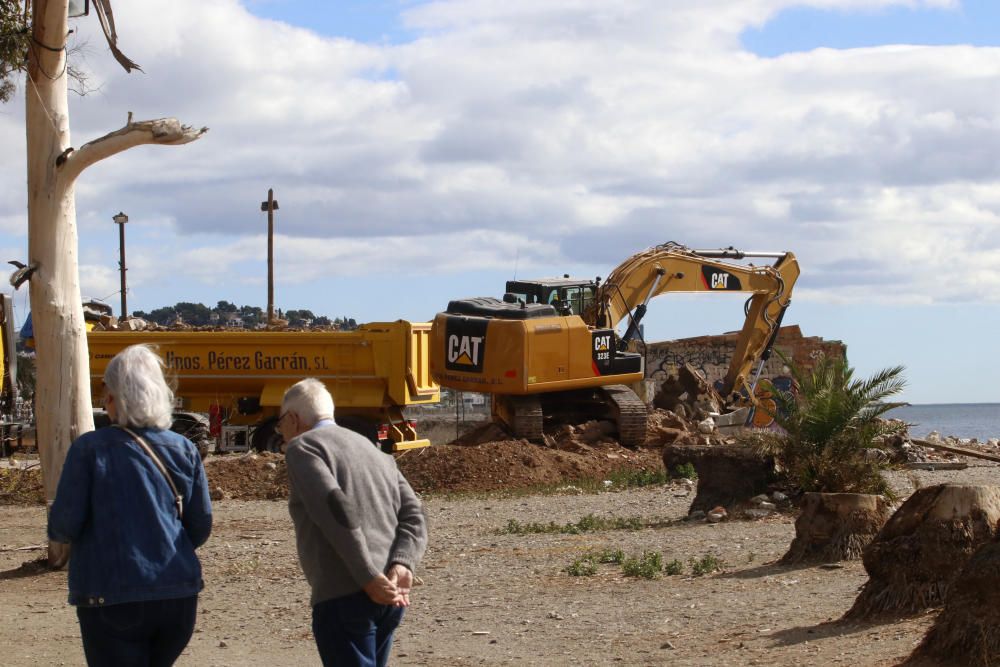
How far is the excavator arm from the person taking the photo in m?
25.9

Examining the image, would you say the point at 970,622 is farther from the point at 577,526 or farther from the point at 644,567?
the point at 577,526

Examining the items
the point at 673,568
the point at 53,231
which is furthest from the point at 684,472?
the point at 53,231

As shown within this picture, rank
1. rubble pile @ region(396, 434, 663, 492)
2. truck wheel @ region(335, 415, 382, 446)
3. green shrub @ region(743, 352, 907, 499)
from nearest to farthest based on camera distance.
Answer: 1. green shrub @ region(743, 352, 907, 499)
2. rubble pile @ region(396, 434, 663, 492)
3. truck wheel @ region(335, 415, 382, 446)

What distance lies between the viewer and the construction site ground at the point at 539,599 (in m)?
7.81

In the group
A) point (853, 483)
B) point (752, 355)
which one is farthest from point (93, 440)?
point (752, 355)

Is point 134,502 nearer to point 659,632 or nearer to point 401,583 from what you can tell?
point 401,583

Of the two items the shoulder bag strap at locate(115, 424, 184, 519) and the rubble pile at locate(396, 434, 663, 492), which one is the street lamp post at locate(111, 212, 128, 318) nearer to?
the rubble pile at locate(396, 434, 663, 492)

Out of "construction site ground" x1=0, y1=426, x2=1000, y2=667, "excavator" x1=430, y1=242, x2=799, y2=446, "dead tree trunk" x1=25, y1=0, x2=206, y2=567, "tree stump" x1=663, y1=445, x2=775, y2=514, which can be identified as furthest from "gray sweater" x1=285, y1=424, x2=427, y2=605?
"excavator" x1=430, y1=242, x2=799, y2=446

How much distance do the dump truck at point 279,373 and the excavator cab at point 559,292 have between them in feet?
9.25

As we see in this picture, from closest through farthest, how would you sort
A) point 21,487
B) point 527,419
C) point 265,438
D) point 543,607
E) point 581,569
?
point 543,607 < point 581,569 < point 21,487 < point 527,419 < point 265,438

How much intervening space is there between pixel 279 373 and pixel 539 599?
571 inches

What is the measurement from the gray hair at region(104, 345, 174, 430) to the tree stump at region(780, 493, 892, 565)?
6.76 m

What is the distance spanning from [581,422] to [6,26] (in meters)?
13.5

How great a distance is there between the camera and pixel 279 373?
2350 centimetres
